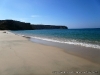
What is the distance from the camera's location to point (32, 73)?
14.2ft

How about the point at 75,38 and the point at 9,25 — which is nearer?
the point at 75,38

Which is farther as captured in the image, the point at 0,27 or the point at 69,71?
the point at 0,27

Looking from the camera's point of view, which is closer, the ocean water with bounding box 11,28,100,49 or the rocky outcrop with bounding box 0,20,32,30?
the ocean water with bounding box 11,28,100,49

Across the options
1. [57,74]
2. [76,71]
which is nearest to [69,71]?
[76,71]

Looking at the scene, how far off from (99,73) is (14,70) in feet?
10.2

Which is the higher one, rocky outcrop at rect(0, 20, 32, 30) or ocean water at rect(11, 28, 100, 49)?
rocky outcrop at rect(0, 20, 32, 30)

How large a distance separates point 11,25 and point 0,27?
13.4m

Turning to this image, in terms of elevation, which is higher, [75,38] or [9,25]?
[9,25]

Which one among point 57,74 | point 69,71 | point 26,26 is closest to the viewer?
point 57,74

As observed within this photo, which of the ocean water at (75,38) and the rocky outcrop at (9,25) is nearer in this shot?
the ocean water at (75,38)

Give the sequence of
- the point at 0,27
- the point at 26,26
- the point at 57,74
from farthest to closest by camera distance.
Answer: the point at 26,26 < the point at 0,27 < the point at 57,74

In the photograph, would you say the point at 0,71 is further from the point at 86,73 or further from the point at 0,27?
the point at 0,27

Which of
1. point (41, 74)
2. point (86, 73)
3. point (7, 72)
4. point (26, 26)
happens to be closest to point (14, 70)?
point (7, 72)

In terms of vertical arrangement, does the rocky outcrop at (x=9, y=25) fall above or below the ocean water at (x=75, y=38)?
above
